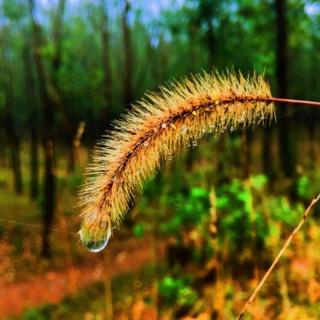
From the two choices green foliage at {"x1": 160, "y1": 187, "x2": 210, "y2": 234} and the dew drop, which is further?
green foliage at {"x1": 160, "y1": 187, "x2": 210, "y2": 234}

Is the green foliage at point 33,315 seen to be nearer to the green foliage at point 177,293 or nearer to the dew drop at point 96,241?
the green foliage at point 177,293

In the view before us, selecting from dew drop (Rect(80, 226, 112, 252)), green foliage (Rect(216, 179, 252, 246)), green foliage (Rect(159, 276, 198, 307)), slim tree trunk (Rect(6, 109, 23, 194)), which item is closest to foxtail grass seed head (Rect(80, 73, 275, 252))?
dew drop (Rect(80, 226, 112, 252))

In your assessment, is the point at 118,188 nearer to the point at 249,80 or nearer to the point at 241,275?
the point at 249,80

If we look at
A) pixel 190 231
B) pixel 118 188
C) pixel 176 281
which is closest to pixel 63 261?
pixel 190 231

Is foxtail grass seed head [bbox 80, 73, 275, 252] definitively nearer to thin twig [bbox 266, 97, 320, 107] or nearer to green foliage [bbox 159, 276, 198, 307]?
thin twig [bbox 266, 97, 320, 107]

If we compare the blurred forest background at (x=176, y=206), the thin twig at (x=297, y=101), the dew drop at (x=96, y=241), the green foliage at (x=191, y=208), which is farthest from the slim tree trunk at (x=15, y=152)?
the thin twig at (x=297, y=101)

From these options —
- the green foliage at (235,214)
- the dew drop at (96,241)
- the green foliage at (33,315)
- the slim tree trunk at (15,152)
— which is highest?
the slim tree trunk at (15,152)
